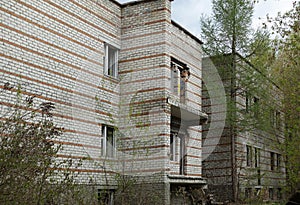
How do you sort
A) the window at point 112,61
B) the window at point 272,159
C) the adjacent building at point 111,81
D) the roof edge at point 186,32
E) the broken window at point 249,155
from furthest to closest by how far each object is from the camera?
the window at point 272,159, the broken window at point 249,155, the roof edge at point 186,32, the window at point 112,61, the adjacent building at point 111,81

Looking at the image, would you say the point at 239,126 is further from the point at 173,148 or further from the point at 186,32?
the point at 186,32

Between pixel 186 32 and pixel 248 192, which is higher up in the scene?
pixel 186 32

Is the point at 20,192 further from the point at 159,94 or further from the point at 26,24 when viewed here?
the point at 159,94

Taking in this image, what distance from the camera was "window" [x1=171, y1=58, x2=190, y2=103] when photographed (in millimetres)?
17656

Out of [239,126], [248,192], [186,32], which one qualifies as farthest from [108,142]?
[248,192]

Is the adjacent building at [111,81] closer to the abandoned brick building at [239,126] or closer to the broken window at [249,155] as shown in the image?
the abandoned brick building at [239,126]

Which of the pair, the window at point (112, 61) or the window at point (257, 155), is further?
the window at point (257, 155)

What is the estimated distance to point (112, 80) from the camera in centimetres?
1611

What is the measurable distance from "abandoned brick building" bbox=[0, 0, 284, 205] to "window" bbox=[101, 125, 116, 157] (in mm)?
36

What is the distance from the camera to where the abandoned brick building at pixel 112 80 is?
12.7 m

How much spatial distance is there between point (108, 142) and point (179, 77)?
14.5 ft

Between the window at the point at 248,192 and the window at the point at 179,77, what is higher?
the window at the point at 179,77

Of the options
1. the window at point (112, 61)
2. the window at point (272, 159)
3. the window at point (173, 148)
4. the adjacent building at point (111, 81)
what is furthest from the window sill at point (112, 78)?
the window at point (272, 159)

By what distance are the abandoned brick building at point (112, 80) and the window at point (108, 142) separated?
4cm
